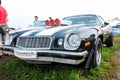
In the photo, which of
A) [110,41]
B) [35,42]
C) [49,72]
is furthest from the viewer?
[110,41]

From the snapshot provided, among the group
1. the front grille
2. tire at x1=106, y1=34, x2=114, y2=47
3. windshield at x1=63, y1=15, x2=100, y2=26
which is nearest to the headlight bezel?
the front grille

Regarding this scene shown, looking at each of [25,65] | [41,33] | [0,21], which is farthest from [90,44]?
[0,21]

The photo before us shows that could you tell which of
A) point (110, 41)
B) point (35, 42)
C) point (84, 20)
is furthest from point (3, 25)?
point (110, 41)

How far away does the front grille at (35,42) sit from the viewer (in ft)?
13.0

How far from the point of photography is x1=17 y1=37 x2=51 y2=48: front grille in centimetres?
395

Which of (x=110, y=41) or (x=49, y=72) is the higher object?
(x=110, y=41)

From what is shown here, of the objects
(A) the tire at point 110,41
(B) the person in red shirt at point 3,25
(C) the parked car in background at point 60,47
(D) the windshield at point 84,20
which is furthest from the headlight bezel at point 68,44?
(A) the tire at point 110,41

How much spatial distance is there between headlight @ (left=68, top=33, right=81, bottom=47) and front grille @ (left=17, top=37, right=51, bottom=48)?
0.38m

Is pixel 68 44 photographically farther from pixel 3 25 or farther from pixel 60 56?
pixel 3 25

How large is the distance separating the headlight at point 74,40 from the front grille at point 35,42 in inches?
14.8

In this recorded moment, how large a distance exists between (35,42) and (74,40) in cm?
72

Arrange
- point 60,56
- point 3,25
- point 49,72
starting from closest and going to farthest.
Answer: point 60,56 < point 49,72 < point 3,25

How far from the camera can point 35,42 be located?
4.07m

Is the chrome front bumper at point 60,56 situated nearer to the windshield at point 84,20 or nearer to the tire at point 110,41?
the windshield at point 84,20
